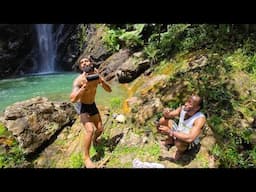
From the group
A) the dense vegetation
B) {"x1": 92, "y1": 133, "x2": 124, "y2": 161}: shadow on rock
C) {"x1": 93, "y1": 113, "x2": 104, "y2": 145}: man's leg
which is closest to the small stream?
the dense vegetation

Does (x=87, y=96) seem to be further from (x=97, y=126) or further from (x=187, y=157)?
(x=187, y=157)

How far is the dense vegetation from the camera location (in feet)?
16.5

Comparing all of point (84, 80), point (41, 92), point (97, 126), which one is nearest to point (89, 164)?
point (97, 126)

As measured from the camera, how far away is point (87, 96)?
16.0ft

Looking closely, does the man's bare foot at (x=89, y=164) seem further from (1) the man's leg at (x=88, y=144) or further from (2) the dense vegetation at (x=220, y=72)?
(2) the dense vegetation at (x=220, y=72)

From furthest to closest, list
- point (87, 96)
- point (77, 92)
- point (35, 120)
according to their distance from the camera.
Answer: point (35, 120)
point (87, 96)
point (77, 92)

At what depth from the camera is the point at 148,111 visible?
5965mm

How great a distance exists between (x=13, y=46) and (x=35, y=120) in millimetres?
10338

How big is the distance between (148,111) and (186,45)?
298cm

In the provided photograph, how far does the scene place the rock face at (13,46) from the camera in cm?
1495

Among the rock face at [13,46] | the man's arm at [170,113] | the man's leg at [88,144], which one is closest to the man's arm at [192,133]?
the man's arm at [170,113]

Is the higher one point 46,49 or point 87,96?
point 87,96
